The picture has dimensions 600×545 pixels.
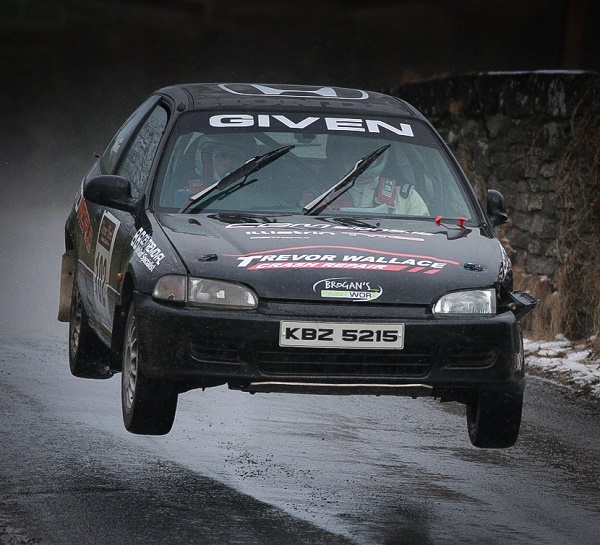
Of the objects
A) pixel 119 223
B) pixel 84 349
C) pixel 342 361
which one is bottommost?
pixel 84 349

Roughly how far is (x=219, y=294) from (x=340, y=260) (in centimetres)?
57

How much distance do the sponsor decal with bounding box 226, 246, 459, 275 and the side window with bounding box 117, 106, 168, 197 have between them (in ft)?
4.45

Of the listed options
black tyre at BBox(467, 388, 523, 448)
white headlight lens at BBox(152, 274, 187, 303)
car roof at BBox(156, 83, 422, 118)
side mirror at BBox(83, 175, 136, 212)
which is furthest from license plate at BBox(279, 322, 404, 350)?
car roof at BBox(156, 83, 422, 118)

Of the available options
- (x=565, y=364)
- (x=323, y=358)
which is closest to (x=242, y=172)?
(x=323, y=358)

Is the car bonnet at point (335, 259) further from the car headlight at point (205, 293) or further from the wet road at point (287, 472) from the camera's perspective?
the wet road at point (287, 472)

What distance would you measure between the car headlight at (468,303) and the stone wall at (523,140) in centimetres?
523

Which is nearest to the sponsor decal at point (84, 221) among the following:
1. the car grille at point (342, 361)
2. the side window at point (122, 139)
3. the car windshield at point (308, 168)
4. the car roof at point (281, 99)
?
the side window at point (122, 139)

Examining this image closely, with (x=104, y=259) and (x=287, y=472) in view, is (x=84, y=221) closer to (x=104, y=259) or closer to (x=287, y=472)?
(x=104, y=259)

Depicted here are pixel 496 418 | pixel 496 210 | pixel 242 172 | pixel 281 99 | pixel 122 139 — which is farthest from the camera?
pixel 122 139

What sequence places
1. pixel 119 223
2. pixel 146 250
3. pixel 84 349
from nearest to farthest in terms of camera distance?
pixel 146 250, pixel 119 223, pixel 84 349

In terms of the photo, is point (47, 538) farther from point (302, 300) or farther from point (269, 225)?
point (269, 225)

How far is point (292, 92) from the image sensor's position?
904 centimetres

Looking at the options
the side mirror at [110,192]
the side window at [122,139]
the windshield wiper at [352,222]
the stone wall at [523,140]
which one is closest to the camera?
the windshield wiper at [352,222]

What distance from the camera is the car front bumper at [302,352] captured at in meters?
7.11
